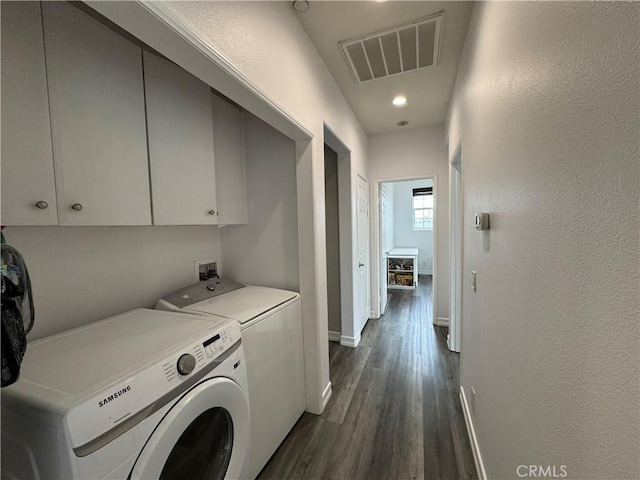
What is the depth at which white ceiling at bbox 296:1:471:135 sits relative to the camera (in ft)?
5.16

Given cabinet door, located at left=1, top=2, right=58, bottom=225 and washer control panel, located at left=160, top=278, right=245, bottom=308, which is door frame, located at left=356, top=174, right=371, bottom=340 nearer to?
washer control panel, located at left=160, top=278, right=245, bottom=308

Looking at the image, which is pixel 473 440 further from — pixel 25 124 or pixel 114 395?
pixel 25 124

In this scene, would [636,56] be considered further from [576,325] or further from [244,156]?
[244,156]

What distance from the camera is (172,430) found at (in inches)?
32.5

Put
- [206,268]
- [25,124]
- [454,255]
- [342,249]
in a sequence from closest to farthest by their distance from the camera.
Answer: [25,124]
[206,268]
[454,255]
[342,249]

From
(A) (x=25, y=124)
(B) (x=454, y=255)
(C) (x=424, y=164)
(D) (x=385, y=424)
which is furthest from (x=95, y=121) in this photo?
(C) (x=424, y=164)

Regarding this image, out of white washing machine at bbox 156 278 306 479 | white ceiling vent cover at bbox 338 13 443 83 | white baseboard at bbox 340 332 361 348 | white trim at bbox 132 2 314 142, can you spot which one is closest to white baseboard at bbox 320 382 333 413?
white washing machine at bbox 156 278 306 479

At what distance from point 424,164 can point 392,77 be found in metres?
1.42

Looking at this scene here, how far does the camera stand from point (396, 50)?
1.93 m

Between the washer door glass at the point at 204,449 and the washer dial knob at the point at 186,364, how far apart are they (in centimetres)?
23

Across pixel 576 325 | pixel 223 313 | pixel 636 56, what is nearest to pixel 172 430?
pixel 223 313

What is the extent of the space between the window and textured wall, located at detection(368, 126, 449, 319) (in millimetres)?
3530

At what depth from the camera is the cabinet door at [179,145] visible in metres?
1.33

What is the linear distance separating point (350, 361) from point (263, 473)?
1.38 meters
